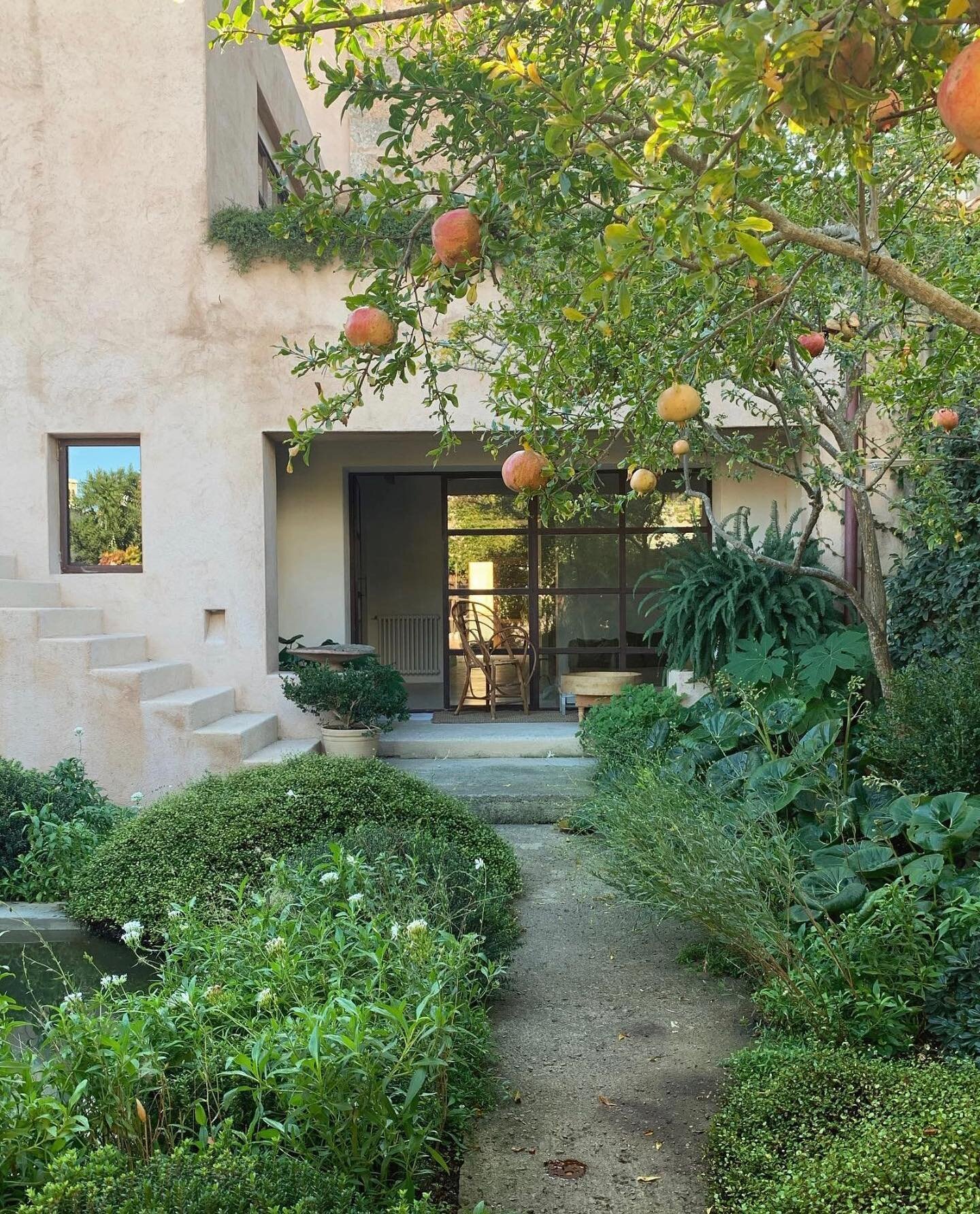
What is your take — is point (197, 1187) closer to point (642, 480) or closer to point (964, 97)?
point (964, 97)

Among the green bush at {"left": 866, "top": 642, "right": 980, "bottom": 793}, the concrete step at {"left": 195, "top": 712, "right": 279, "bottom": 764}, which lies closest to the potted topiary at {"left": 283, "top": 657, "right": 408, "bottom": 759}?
the concrete step at {"left": 195, "top": 712, "right": 279, "bottom": 764}

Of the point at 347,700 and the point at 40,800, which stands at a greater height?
the point at 347,700

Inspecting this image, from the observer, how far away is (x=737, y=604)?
6746 mm

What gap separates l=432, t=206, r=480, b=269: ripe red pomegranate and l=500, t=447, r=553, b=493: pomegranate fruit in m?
0.69

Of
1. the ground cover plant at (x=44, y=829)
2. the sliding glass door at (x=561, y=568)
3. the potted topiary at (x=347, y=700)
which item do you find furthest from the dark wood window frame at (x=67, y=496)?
the sliding glass door at (x=561, y=568)

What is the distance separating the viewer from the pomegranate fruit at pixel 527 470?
2781 millimetres

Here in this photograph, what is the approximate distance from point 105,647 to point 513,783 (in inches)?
117

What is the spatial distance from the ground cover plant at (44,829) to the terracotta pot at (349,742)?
2.00 m

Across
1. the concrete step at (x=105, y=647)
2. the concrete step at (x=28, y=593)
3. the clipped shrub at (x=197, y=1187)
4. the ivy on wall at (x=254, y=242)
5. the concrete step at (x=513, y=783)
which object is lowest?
the concrete step at (x=513, y=783)

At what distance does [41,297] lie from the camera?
7031 millimetres

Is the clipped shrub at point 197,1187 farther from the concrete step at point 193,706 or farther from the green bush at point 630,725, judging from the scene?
the concrete step at point 193,706

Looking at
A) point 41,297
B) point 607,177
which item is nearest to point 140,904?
point 607,177

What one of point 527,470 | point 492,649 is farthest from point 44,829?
point 492,649

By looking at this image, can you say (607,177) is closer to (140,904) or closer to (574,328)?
(574,328)
